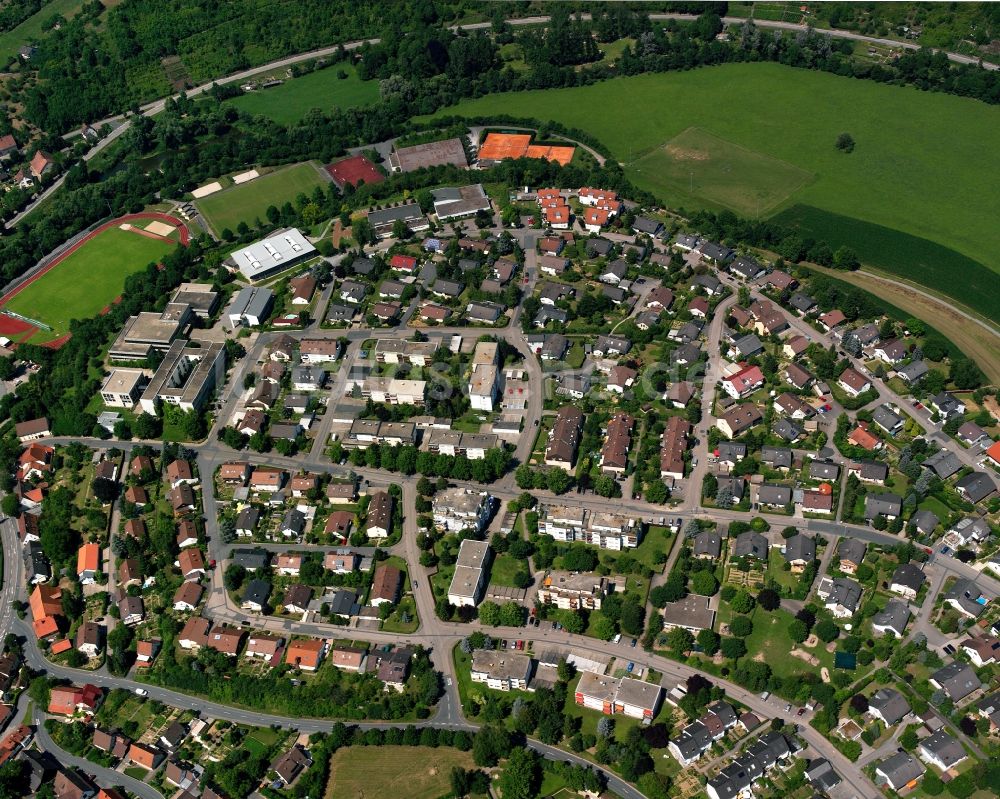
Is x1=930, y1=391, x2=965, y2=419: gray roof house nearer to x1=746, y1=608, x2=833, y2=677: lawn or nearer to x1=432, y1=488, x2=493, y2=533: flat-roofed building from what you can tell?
x1=746, y1=608, x2=833, y2=677: lawn

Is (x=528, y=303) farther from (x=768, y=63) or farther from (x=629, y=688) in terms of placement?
(x=768, y=63)

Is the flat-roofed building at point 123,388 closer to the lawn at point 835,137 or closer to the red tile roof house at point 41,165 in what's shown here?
the red tile roof house at point 41,165

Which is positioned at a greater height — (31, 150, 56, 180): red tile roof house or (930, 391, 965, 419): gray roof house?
(31, 150, 56, 180): red tile roof house

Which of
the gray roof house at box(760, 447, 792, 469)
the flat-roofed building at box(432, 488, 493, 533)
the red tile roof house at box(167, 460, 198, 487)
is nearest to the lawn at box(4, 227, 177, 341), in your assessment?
the red tile roof house at box(167, 460, 198, 487)

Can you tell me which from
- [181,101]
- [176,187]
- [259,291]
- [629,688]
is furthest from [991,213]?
[181,101]

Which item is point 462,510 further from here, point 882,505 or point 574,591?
point 882,505
